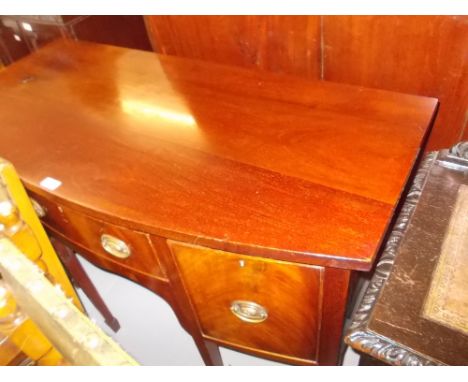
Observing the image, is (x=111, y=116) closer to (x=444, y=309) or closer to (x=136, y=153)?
(x=136, y=153)

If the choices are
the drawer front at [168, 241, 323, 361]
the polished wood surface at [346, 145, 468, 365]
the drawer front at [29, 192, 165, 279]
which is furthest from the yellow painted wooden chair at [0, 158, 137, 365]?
the polished wood surface at [346, 145, 468, 365]

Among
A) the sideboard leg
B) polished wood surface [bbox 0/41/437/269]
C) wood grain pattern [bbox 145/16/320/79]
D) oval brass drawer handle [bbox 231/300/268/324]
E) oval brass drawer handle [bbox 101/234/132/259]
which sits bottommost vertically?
the sideboard leg

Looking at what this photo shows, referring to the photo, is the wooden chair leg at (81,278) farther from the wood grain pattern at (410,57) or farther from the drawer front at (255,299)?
the wood grain pattern at (410,57)

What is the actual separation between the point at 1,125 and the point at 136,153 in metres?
0.40

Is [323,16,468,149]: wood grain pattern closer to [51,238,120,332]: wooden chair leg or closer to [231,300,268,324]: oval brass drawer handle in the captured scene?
[231,300,268,324]: oval brass drawer handle

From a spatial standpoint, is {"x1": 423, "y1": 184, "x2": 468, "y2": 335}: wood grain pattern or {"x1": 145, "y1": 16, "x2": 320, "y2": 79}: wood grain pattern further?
{"x1": 145, "y1": 16, "x2": 320, "y2": 79}: wood grain pattern

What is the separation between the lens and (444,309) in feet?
2.03

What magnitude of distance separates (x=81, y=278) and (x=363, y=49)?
103 cm

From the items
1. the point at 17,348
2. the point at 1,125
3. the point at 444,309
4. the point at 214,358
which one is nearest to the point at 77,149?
the point at 1,125

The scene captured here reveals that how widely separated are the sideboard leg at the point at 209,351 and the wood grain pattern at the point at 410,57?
0.77m

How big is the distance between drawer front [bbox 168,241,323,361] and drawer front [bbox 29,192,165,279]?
0.08m

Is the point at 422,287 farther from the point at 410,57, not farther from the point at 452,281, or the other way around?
the point at 410,57

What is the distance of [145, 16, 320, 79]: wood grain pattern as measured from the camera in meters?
1.06

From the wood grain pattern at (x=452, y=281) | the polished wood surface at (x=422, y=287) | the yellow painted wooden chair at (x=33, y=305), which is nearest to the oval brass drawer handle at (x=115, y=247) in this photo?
the yellow painted wooden chair at (x=33, y=305)
